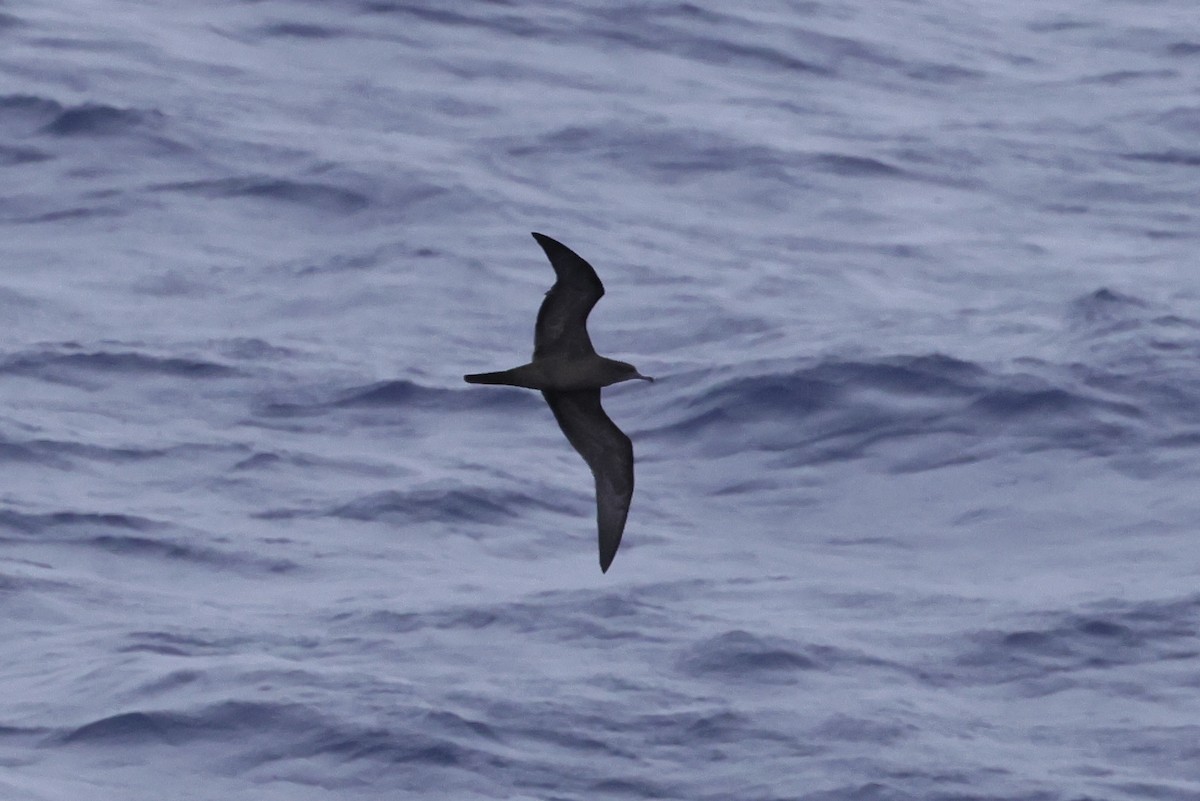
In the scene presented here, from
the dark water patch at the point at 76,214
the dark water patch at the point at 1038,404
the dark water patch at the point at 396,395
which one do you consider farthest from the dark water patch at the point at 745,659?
the dark water patch at the point at 76,214

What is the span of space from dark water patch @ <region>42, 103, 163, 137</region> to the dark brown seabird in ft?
42.7

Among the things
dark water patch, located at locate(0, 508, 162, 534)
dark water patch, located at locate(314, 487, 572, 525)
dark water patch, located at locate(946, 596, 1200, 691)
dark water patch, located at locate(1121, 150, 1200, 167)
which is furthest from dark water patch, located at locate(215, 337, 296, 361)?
dark water patch, located at locate(1121, 150, 1200, 167)

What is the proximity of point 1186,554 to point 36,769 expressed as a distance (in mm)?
7970

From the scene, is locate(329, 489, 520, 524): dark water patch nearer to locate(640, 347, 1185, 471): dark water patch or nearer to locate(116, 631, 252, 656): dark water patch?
locate(640, 347, 1185, 471): dark water patch

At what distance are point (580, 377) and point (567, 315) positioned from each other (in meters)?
0.31

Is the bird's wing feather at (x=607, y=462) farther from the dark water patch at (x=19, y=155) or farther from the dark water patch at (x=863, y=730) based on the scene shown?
the dark water patch at (x=19, y=155)

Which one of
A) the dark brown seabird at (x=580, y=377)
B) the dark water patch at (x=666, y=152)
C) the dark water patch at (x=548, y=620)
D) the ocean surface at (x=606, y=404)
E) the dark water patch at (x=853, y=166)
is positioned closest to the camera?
the dark brown seabird at (x=580, y=377)

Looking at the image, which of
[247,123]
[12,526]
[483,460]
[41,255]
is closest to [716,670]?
[483,460]

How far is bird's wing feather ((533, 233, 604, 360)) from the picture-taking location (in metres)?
10.7

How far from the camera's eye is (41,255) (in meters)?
21.1

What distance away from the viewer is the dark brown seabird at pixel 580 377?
10688 mm

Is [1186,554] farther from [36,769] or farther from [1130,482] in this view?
[36,769]

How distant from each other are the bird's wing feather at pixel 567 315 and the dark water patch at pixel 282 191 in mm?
11805

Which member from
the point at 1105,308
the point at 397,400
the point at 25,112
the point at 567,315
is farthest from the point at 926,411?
the point at 25,112
